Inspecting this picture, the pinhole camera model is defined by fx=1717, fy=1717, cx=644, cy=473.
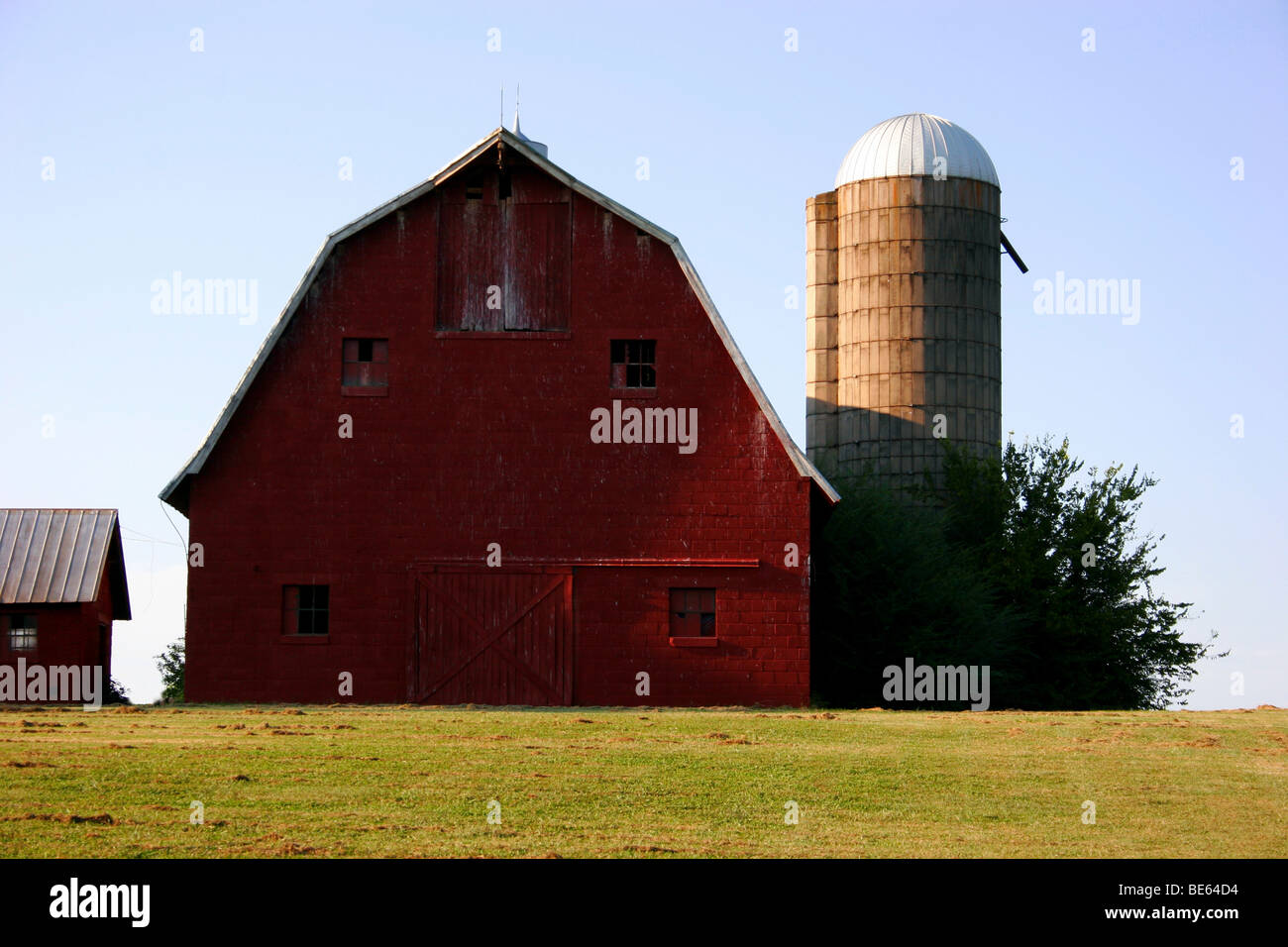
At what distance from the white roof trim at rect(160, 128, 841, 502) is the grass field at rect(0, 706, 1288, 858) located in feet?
16.8

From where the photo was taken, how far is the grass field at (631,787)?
14.0m

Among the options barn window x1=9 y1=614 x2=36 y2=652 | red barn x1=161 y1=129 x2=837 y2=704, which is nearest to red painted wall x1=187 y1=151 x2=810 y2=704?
red barn x1=161 y1=129 x2=837 y2=704

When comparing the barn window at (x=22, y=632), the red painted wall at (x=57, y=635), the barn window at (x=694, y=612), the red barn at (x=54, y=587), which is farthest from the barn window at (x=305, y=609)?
the barn window at (x=22, y=632)

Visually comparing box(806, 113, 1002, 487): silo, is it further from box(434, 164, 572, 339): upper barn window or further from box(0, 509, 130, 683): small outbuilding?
box(0, 509, 130, 683): small outbuilding

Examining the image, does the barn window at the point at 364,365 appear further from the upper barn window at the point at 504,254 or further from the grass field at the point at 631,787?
the grass field at the point at 631,787

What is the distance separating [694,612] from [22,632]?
13.3 m

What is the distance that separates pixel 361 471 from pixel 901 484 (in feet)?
62.3

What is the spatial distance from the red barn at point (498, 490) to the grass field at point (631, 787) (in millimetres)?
3366

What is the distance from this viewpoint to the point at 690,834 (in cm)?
1459

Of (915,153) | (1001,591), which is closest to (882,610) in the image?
(1001,591)

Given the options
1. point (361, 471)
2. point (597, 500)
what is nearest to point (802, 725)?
point (597, 500)

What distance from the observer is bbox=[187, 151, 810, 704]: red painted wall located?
28219 mm

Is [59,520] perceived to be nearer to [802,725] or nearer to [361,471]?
[361,471]
